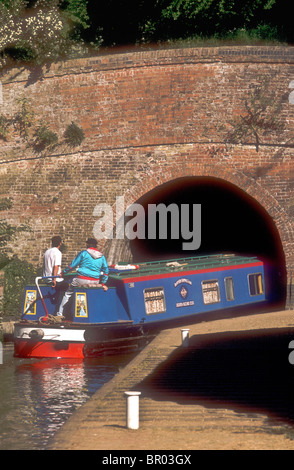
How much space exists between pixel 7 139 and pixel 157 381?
10093 mm

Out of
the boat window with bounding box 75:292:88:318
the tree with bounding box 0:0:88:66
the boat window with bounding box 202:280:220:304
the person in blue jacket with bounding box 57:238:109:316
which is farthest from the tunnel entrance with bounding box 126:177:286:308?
the boat window with bounding box 75:292:88:318

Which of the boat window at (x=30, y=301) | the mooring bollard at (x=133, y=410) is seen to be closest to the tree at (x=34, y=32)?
the boat window at (x=30, y=301)

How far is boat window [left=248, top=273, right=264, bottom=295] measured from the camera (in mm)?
16969

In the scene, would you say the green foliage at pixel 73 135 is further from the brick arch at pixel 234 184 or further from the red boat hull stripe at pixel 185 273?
the red boat hull stripe at pixel 185 273

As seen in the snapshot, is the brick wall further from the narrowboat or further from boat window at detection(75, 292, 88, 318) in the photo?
boat window at detection(75, 292, 88, 318)

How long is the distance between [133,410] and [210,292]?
9.27 m

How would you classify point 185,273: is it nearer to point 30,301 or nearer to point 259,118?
point 30,301

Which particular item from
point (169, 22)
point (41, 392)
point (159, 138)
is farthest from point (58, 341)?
point (169, 22)

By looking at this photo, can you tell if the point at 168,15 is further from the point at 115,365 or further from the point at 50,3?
the point at 115,365

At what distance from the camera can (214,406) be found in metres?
7.43

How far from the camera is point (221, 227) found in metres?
22.5

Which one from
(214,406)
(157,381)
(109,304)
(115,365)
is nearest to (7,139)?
(109,304)

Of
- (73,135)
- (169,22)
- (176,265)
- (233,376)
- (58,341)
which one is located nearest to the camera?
(233,376)

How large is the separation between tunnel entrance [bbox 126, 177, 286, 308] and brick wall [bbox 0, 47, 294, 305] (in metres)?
0.48
